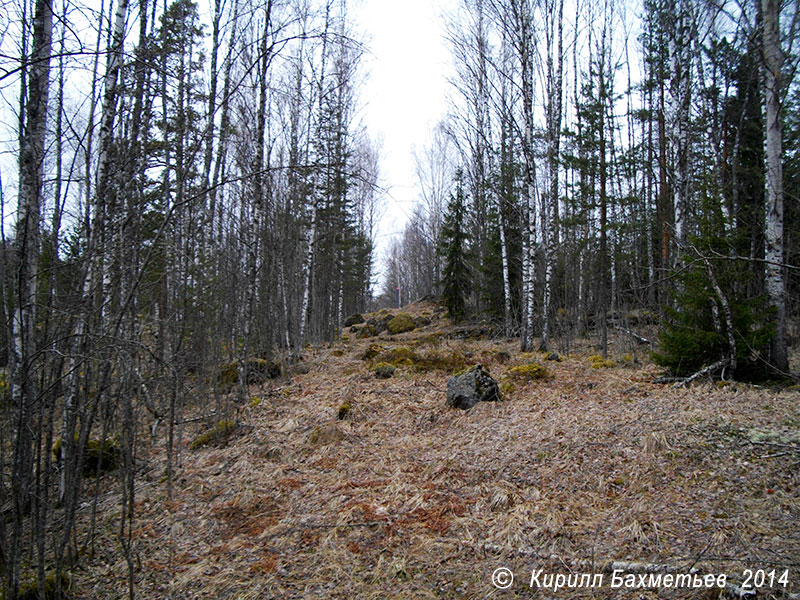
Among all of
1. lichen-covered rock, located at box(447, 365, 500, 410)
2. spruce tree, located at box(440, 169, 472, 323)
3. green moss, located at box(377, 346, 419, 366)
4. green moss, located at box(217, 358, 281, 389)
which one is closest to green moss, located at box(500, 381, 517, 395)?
lichen-covered rock, located at box(447, 365, 500, 410)

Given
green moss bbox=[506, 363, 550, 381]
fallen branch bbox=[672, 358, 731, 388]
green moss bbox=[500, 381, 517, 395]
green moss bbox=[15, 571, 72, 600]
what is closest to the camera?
green moss bbox=[15, 571, 72, 600]

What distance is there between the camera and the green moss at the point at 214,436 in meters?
5.77

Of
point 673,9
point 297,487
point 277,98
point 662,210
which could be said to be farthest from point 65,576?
point 662,210

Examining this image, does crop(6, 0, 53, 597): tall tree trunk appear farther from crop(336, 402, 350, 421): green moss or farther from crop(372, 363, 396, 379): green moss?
crop(372, 363, 396, 379): green moss

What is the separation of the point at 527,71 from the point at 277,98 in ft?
20.1

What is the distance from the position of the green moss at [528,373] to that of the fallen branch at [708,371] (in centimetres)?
203

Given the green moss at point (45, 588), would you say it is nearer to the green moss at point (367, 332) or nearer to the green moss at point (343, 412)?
the green moss at point (343, 412)

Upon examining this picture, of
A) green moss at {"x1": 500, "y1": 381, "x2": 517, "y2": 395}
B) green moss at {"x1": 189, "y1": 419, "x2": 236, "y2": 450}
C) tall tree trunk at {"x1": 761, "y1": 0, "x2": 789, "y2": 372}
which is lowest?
green moss at {"x1": 189, "y1": 419, "x2": 236, "y2": 450}

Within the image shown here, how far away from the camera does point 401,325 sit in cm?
1853

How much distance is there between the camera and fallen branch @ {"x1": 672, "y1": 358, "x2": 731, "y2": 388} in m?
5.64

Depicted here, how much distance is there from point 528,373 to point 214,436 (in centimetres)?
513

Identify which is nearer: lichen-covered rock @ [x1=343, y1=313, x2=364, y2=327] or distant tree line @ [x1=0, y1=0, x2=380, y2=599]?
distant tree line @ [x1=0, y1=0, x2=380, y2=599]

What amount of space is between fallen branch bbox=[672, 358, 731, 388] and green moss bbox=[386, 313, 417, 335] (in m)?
13.1

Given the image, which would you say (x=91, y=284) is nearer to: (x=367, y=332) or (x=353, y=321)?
(x=367, y=332)
